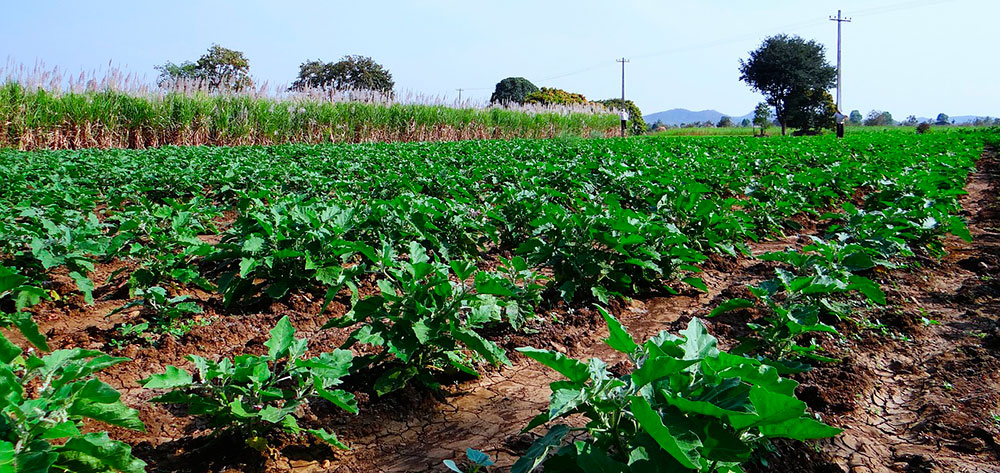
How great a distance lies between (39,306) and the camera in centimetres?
364

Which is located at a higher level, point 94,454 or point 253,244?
point 253,244

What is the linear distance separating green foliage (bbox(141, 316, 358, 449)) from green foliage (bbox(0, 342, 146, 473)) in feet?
0.64

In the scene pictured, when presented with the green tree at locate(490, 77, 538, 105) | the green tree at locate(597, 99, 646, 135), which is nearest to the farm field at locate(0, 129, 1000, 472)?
the green tree at locate(597, 99, 646, 135)

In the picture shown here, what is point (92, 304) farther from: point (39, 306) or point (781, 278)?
point (781, 278)

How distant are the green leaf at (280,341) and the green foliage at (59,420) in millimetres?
501

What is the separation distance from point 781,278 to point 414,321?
6.20 ft

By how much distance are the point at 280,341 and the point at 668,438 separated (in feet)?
4.81

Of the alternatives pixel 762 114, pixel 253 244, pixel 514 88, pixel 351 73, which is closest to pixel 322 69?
pixel 351 73

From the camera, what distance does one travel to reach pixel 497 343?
A: 11.0 ft

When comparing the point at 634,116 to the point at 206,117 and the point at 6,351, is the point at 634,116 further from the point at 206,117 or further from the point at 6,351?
the point at 6,351

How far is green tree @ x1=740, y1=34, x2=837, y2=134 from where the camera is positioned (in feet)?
196

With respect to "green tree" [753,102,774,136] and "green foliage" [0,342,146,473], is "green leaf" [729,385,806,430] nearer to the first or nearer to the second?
"green foliage" [0,342,146,473]

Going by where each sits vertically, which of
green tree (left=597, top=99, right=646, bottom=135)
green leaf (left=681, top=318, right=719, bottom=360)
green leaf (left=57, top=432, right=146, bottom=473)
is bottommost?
green leaf (left=57, top=432, right=146, bottom=473)

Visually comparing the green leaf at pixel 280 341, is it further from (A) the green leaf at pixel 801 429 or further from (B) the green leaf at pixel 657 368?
(A) the green leaf at pixel 801 429
